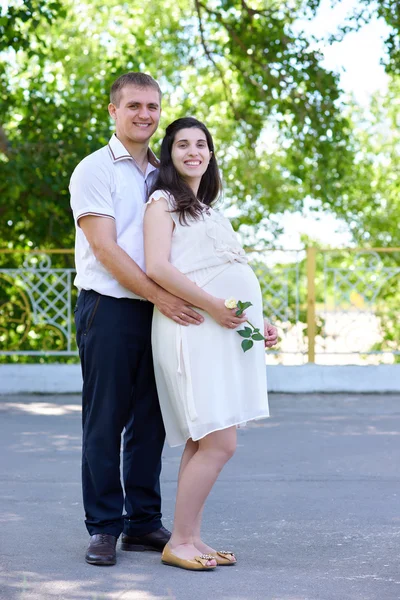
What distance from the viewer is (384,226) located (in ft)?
68.6

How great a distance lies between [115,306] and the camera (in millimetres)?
4039

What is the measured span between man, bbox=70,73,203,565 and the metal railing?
5.83 m

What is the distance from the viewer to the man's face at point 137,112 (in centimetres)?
410

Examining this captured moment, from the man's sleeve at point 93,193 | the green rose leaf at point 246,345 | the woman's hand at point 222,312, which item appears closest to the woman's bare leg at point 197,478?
the green rose leaf at point 246,345

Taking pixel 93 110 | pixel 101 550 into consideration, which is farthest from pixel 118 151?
pixel 93 110

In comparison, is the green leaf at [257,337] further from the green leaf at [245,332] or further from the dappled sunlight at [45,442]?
the dappled sunlight at [45,442]

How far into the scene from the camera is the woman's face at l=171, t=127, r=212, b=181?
13.1 ft

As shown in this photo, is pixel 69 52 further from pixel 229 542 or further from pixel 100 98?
pixel 229 542

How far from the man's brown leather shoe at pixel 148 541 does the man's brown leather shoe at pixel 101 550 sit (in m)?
0.21

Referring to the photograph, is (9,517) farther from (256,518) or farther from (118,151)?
(118,151)

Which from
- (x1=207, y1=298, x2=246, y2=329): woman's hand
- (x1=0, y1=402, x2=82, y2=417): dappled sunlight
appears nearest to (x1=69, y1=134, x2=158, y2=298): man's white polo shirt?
(x1=207, y1=298, x2=246, y2=329): woman's hand

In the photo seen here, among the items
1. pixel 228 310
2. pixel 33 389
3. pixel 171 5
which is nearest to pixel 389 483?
pixel 228 310

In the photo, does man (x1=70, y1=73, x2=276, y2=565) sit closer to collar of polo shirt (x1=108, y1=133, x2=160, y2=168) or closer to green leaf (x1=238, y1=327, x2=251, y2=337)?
collar of polo shirt (x1=108, y1=133, x2=160, y2=168)

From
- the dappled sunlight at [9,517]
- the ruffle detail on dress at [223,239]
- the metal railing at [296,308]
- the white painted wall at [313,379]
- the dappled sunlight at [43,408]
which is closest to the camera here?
the ruffle detail on dress at [223,239]
